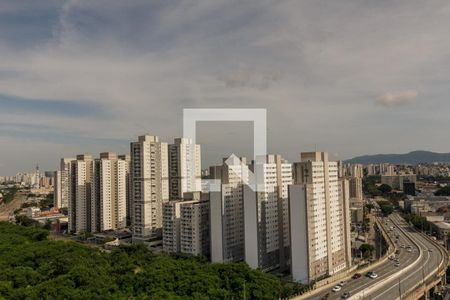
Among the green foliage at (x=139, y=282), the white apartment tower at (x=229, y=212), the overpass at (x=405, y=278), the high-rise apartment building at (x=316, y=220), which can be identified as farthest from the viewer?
Answer: the white apartment tower at (x=229, y=212)

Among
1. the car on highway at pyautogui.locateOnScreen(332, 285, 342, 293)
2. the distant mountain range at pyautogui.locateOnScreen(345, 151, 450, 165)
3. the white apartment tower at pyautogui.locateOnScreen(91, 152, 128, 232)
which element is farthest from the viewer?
the distant mountain range at pyautogui.locateOnScreen(345, 151, 450, 165)

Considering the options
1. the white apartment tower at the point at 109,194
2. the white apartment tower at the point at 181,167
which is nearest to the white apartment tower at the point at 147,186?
the white apartment tower at the point at 181,167

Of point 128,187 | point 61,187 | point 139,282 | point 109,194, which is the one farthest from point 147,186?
point 61,187

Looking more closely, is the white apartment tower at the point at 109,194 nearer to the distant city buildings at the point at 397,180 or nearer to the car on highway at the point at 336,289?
the car on highway at the point at 336,289

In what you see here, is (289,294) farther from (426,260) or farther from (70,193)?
(70,193)

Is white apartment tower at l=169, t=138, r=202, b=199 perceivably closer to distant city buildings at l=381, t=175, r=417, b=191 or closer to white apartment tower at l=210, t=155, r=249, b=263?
white apartment tower at l=210, t=155, r=249, b=263

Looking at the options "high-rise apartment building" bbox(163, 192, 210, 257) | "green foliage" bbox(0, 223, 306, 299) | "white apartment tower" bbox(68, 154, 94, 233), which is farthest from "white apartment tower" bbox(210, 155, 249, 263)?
"white apartment tower" bbox(68, 154, 94, 233)
